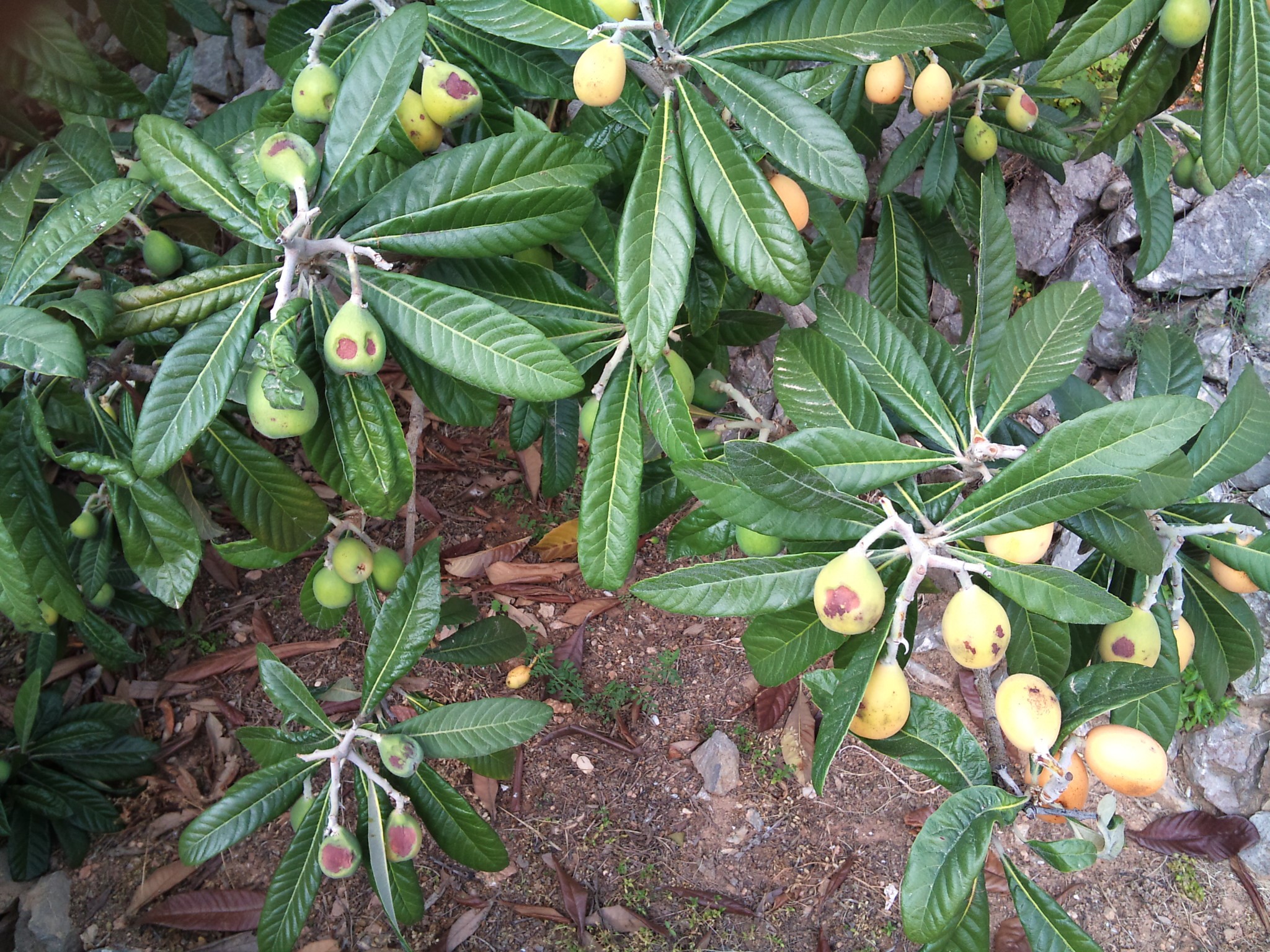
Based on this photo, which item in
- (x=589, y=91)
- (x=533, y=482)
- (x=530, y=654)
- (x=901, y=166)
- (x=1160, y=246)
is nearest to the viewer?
(x=589, y=91)

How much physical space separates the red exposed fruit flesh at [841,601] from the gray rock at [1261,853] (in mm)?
2579

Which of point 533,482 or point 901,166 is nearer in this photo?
point 901,166

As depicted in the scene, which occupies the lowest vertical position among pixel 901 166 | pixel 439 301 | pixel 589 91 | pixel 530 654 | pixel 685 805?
pixel 685 805

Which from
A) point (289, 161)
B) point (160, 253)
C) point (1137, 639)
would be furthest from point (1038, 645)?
point (160, 253)

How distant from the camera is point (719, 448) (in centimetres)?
147

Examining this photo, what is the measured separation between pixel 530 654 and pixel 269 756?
121cm

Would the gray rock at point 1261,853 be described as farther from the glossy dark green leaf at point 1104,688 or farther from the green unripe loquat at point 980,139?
the green unripe loquat at point 980,139

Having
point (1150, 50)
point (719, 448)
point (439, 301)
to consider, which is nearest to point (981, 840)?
point (719, 448)

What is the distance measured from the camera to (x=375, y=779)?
1.43 m

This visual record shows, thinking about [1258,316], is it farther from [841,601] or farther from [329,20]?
[329,20]

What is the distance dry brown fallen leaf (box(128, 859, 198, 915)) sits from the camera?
233cm

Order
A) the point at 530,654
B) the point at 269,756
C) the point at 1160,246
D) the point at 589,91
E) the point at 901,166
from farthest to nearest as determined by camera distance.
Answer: the point at 530,654
the point at 1160,246
the point at 901,166
the point at 269,756
the point at 589,91

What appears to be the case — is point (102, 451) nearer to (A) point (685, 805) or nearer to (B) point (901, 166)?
(B) point (901, 166)

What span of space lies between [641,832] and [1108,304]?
2377 mm
